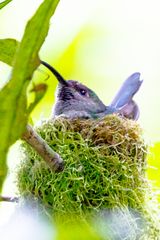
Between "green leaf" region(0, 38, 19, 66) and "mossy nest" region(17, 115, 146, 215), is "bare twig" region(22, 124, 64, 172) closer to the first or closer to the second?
"green leaf" region(0, 38, 19, 66)

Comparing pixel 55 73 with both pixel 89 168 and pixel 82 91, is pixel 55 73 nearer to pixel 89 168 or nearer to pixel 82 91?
pixel 89 168

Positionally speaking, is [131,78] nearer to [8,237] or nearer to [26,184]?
[26,184]

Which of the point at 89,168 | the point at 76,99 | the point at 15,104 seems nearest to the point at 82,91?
the point at 76,99

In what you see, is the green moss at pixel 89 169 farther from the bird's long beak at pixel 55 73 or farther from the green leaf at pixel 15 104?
the green leaf at pixel 15 104

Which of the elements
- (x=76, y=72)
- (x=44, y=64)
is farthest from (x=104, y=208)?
(x=76, y=72)

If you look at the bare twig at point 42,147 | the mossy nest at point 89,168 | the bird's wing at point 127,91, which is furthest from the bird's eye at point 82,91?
the bare twig at point 42,147

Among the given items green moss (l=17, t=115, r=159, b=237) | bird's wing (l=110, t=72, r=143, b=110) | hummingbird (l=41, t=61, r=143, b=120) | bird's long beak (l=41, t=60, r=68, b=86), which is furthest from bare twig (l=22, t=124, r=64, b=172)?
bird's wing (l=110, t=72, r=143, b=110)
